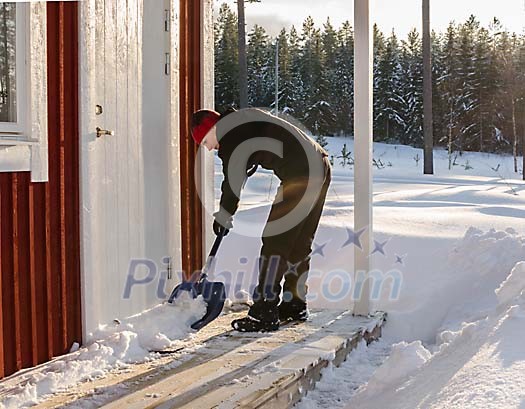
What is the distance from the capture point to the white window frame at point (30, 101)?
308 centimetres

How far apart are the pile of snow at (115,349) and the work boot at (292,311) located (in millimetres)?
563

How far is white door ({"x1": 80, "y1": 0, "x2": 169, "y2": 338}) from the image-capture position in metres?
3.64

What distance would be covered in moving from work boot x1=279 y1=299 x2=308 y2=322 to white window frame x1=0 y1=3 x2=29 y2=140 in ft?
6.99

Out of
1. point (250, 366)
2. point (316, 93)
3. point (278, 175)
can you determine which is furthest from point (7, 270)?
point (316, 93)

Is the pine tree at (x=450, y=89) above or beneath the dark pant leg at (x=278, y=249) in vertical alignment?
above

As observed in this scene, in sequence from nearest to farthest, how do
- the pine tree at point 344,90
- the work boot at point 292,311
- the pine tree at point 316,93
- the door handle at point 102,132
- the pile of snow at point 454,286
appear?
the door handle at point 102,132, the work boot at point 292,311, the pile of snow at point 454,286, the pine tree at point 344,90, the pine tree at point 316,93

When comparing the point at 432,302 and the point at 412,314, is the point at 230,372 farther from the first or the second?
the point at 432,302

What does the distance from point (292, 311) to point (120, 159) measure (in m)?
1.52

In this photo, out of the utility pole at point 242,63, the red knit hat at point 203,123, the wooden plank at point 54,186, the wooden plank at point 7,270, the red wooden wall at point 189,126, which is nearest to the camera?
the wooden plank at point 7,270

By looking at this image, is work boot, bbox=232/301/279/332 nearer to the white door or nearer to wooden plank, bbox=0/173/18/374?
the white door

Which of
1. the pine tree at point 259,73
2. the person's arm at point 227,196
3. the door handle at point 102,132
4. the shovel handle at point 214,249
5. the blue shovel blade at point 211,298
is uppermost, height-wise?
the pine tree at point 259,73

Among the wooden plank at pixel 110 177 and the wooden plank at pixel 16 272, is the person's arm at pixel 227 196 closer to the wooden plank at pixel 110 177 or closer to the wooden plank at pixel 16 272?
the wooden plank at pixel 110 177

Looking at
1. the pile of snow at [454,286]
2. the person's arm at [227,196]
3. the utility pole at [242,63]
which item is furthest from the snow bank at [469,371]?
the utility pole at [242,63]

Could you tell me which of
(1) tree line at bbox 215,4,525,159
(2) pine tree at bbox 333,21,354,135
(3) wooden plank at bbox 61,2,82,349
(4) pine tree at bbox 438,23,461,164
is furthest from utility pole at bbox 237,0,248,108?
(3) wooden plank at bbox 61,2,82,349
